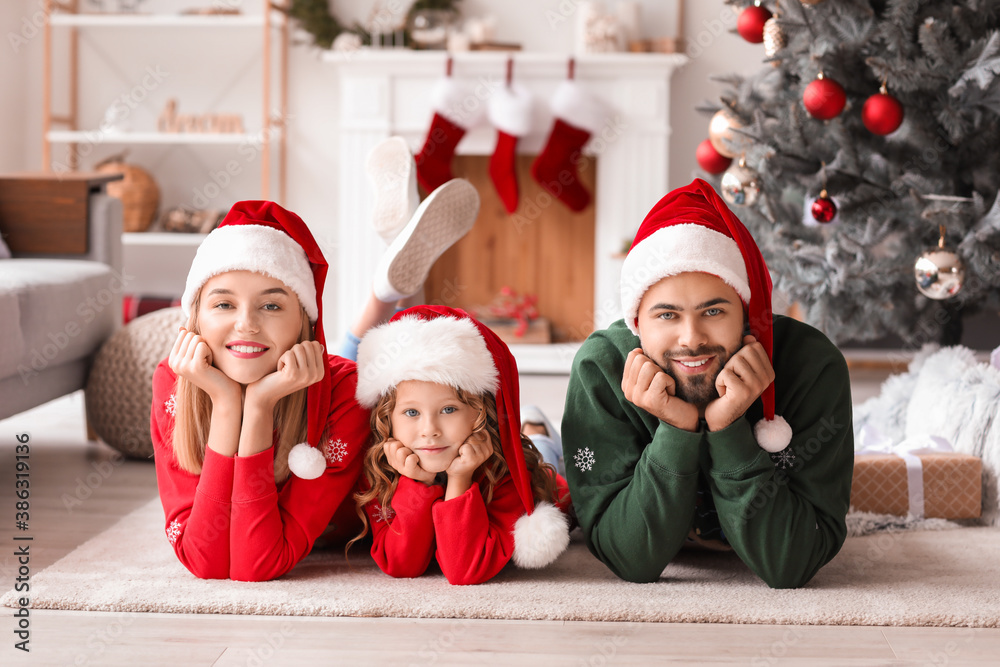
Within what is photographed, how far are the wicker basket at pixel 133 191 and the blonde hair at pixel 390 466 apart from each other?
2.93 metres

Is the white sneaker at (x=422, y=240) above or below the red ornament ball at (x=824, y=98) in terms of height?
below

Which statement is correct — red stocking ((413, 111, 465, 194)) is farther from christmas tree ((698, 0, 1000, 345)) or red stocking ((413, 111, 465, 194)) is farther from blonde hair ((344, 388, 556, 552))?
blonde hair ((344, 388, 556, 552))

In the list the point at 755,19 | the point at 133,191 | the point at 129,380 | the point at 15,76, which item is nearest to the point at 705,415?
the point at 755,19

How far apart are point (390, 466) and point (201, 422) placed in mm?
299

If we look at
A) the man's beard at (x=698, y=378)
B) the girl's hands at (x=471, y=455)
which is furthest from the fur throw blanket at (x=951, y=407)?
the girl's hands at (x=471, y=455)

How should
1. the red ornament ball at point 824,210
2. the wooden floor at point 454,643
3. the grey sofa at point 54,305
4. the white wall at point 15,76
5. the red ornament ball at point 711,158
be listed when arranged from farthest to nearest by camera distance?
the white wall at point 15,76 → the red ornament ball at point 711,158 → the red ornament ball at point 824,210 → the grey sofa at point 54,305 → the wooden floor at point 454,643

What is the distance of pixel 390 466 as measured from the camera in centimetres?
145

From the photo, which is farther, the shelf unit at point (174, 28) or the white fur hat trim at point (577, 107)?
the shelf unit at point (174, 28)

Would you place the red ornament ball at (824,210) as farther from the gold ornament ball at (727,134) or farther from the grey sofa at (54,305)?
the grey sofa at (54,305)

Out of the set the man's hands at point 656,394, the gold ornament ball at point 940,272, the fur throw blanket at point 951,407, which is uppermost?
the gold ornament ball at point 940,272

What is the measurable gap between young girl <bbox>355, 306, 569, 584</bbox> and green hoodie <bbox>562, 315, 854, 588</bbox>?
10 centimetres

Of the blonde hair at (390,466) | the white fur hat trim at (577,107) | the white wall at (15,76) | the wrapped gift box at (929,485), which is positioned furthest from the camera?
the white wall at (15,76)

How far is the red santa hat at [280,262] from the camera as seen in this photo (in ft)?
4.52

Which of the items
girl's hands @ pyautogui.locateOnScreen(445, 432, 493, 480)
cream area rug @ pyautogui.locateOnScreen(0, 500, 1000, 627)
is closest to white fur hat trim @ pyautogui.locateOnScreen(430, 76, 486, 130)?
cream area rug @ pyautogui.locateOnScreen(0, 500, 1000, 627)
